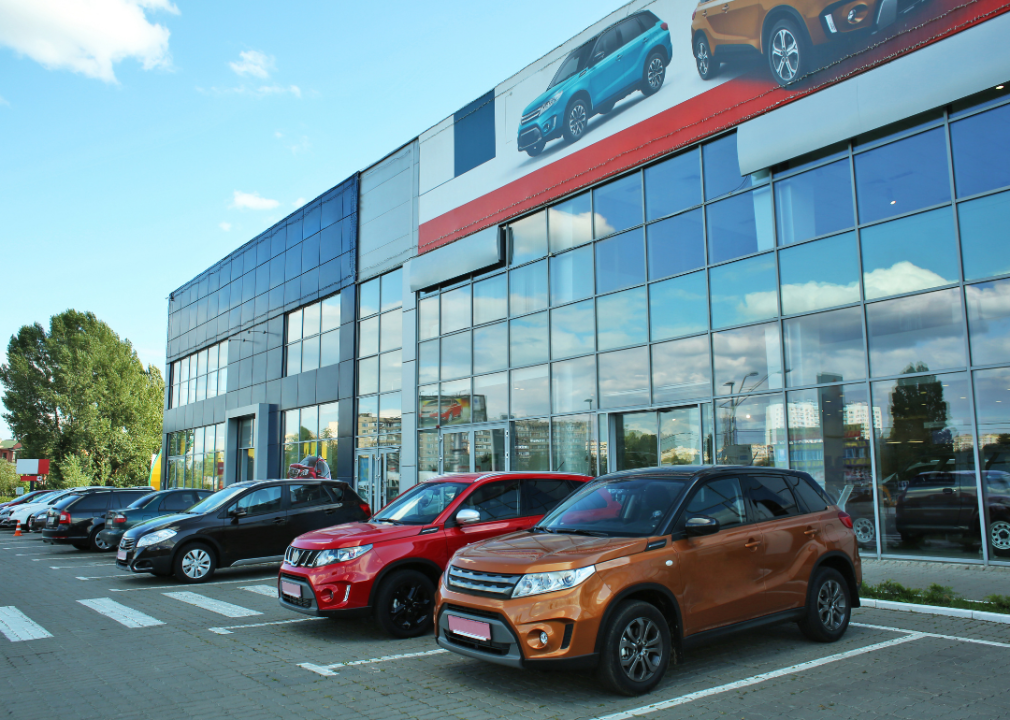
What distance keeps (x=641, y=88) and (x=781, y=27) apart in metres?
3.26

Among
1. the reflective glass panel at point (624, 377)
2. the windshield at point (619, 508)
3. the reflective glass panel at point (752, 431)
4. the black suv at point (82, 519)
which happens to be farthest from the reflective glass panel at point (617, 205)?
the black suv at point (82, 519)

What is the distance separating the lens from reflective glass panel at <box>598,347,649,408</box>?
15.7 metres

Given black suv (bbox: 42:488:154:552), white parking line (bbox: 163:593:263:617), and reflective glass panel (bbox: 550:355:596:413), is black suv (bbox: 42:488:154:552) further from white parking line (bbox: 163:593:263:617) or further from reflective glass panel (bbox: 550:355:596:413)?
reflective glass panel (bbox: 550:355:596:413)

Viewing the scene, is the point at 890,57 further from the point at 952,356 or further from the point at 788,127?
the point at 952,356

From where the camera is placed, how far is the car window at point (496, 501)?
837 centimetres

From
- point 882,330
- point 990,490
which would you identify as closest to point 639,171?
point 882,330

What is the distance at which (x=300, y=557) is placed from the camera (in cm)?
771

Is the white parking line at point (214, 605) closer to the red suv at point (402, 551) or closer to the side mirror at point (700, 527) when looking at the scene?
the red suv at point (402, 551)

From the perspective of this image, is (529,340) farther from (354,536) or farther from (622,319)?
(354,536)

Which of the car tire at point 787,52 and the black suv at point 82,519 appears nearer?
the car tire at point 787,52

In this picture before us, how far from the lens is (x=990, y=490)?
35.2 ft

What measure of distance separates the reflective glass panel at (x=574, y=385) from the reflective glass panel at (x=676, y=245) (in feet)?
8.50

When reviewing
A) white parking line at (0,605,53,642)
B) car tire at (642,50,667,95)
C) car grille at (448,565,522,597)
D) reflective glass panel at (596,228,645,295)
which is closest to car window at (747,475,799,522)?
car grille at (448,565,522,597)

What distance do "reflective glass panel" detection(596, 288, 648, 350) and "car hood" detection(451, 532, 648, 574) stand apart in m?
10.2
